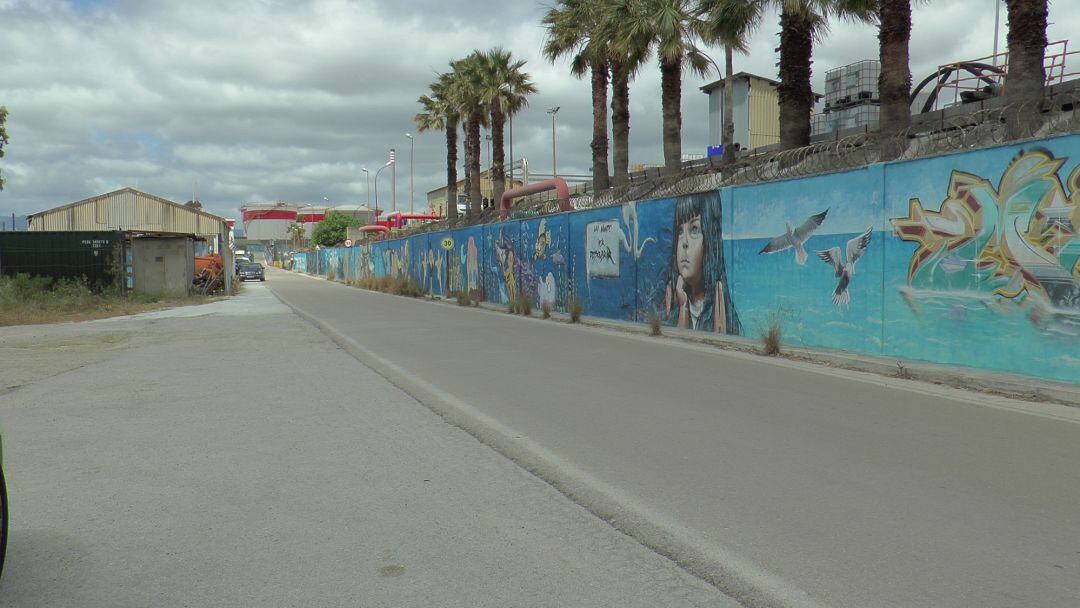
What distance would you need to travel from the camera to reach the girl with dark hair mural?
15.7 m

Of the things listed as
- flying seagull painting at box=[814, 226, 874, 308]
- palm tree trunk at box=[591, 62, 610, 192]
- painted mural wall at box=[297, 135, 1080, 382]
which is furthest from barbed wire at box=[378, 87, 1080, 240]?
palm tree trunk at box=[591, 62, 610, 192]

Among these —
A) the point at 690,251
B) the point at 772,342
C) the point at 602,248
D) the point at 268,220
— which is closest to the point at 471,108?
the point at 602,248

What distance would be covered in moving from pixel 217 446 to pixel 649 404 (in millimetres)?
4207

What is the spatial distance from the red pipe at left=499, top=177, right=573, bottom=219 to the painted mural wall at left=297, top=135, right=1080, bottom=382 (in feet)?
14.0

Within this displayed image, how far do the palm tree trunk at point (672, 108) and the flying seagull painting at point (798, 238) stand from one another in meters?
8.99

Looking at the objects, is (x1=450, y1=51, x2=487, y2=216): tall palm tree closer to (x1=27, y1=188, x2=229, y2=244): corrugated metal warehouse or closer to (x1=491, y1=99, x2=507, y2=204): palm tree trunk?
(x1=491, y1=99, x2=507, y2=204): palm tree trunk

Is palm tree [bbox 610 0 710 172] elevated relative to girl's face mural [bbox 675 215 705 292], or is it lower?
elevated

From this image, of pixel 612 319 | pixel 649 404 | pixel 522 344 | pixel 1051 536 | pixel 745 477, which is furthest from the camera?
pixel 612 319

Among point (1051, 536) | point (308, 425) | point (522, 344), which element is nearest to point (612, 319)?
point (522, 344)

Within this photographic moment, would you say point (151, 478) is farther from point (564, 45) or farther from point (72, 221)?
point (72, 221)

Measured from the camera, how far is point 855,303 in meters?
12.2

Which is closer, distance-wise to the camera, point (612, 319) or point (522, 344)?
point (522, 344)

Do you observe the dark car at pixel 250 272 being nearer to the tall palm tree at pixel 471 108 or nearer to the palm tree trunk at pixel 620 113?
the tall palm tree at pixel 471 108

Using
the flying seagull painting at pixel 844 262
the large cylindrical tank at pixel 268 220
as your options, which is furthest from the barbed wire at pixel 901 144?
the large cylindrical tank at pixel 268 220
